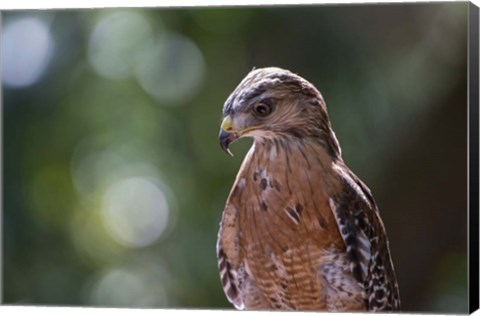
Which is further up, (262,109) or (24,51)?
(24,51)

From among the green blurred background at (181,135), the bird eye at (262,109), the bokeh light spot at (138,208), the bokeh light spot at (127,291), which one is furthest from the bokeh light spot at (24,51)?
the bird eye at (262,109)

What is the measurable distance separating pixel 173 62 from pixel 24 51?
29.2 inches

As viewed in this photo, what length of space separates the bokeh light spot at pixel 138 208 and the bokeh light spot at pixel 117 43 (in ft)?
1.72

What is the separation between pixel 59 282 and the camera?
5746 millimetres

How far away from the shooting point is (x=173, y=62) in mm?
5523

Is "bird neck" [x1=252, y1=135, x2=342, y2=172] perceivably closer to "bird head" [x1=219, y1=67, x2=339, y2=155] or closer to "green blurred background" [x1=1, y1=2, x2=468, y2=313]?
"bird head" [x1=219, y1=67, x2=339, y2=155]

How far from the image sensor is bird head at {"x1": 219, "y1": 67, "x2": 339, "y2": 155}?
15.5ft

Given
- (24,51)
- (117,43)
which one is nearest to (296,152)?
(117,43)

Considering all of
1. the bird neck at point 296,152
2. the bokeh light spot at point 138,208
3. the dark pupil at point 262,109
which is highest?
the dark pupil at point 262,109

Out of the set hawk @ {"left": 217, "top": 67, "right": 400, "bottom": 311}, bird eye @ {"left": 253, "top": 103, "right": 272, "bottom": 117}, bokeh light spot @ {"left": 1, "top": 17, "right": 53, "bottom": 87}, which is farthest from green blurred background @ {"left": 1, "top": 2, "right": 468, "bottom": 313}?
bird eye @ {"left": 253, "top": 103, "right": 272, "bottom": 117}

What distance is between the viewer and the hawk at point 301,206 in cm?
478

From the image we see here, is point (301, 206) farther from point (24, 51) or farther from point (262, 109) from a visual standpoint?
point (24, 51)

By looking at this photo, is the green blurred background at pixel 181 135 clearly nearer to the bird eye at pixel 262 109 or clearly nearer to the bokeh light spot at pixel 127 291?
the bokeh light spot at pixel 127 291

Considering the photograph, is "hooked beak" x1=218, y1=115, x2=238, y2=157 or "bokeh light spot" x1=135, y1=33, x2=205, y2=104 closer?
"hooked beak" x1=218, y1=115, x2=238, y2=157
